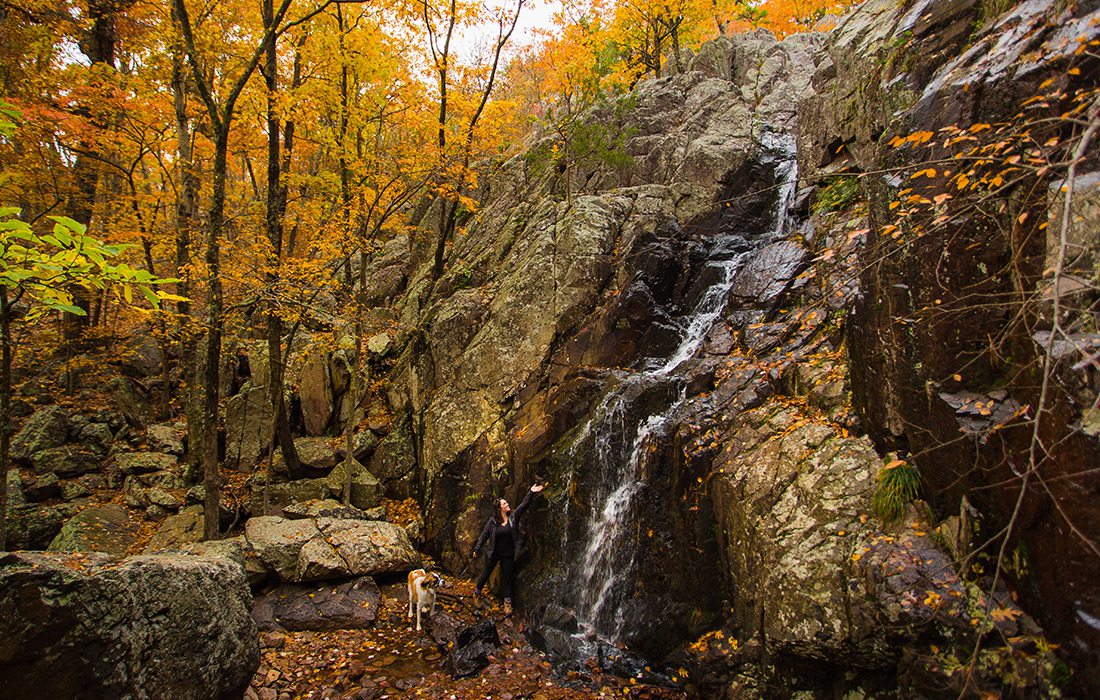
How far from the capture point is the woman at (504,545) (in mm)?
9125

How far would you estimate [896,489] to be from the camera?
517cm

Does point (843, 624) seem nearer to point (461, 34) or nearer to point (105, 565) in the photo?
point (105, 565)

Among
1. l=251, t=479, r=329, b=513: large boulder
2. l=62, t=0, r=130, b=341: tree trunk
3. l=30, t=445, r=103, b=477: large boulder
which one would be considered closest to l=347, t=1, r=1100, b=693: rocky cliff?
l=251, t=479, r=329, b=513: large boulder

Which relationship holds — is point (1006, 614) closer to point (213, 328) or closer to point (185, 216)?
point (213, 328)

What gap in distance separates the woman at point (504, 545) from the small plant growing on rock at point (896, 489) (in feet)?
18.9

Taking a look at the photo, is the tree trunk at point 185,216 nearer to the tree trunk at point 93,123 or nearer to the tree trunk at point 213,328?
the tree trunk at point 93,123

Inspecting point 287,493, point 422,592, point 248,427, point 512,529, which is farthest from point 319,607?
point 248,427

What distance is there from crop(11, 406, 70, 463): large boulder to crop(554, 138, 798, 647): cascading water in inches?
535

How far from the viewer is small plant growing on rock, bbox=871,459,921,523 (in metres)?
5.08

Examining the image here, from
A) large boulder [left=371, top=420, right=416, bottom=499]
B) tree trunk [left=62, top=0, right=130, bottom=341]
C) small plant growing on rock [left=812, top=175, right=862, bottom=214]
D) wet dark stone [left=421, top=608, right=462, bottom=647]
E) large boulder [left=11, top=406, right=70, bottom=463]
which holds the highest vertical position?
tree trunk [left=62, top=0, right=130, bottom=341]

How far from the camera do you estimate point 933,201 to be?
15.7ft

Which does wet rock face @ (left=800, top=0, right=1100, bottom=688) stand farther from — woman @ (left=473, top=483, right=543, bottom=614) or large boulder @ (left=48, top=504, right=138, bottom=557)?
large boulder @ (left=48, top=504, right=138, bottom=557)

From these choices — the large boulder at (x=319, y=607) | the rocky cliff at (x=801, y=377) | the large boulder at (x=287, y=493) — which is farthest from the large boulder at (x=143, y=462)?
the large boulder at (x=319, y=607)

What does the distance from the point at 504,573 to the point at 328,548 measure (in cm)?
330
